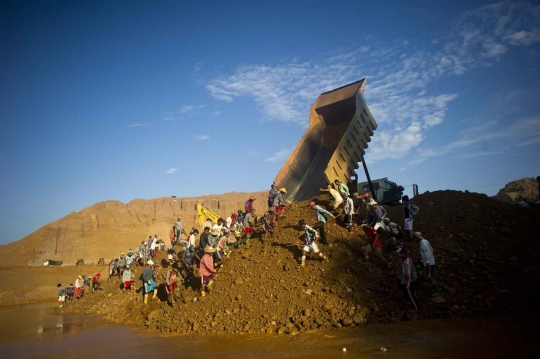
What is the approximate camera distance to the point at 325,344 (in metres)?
5.88

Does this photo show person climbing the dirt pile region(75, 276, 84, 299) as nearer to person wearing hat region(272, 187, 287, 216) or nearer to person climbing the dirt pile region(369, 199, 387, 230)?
person wearing hat region(272, 187, 287, 216)

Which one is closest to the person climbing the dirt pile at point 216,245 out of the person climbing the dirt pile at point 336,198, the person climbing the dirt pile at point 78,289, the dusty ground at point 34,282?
the person climbing the dirt pile at point 336,198

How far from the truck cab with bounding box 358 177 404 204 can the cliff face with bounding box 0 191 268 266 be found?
32962 mm

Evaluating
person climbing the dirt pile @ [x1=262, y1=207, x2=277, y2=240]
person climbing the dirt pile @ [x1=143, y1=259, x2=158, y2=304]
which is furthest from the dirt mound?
person climbing the dirt pile @ [x1=143, y1=259, x2=158, y2=304]

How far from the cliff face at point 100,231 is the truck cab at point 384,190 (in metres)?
33.0

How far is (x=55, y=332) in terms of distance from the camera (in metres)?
10.0

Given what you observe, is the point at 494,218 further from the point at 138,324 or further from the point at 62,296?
the point at 62,296

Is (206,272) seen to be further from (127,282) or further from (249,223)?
(127,282)

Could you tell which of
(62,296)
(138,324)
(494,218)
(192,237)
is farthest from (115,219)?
(494,218)

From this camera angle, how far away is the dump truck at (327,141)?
12680mm

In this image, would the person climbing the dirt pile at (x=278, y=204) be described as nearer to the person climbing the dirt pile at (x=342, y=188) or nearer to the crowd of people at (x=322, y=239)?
the crowd of people at (x=322, y=239)

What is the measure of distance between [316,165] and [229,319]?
863 centimetres

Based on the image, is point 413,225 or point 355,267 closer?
point 355,267

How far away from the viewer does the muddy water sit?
198 inches
